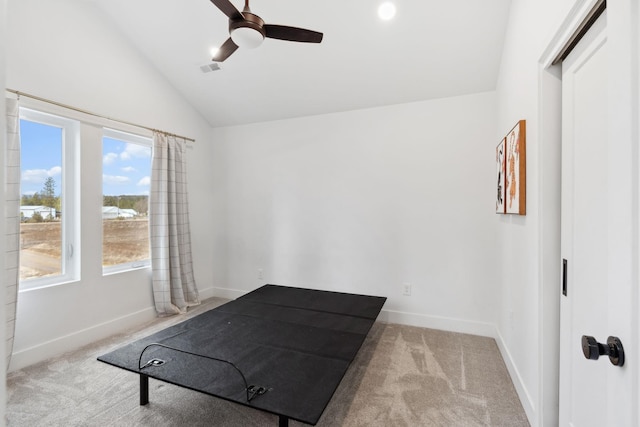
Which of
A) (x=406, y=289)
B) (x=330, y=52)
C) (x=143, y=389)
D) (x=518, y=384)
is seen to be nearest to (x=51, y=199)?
(x=143, y=389)

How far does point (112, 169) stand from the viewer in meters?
3.07

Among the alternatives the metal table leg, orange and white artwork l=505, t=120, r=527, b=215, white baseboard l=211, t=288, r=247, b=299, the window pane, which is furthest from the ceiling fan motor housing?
white baseboard l=211, t=288, r=247, b=299

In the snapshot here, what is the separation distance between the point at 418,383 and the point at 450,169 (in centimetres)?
202

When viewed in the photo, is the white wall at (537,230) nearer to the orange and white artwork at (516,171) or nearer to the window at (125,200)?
the orange and white artwork at (516,171)

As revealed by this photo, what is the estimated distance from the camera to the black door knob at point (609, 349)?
2.39 ft

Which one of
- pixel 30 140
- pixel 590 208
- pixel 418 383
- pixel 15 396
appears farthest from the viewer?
pixel 30 140

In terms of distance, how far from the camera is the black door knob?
0.73 meters

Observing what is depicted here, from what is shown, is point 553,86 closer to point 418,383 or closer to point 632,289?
point 632,289

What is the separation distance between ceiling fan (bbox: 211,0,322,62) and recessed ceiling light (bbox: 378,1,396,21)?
88 centimetres

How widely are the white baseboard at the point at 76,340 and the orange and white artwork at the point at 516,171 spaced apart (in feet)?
12.2

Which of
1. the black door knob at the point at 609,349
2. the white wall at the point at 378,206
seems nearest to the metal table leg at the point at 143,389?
the white wall at the point at 378,206

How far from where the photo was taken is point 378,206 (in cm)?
331

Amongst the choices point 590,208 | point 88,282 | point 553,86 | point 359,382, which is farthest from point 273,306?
point 553,86

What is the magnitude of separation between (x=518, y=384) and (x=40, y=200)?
4.02 metres
